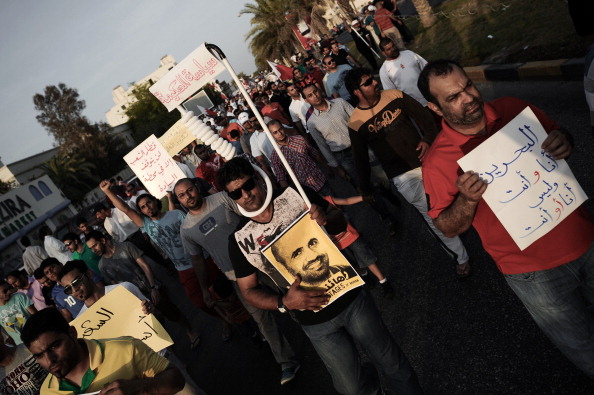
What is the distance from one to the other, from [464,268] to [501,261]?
5.90ft

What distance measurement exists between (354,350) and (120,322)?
2.21 meters

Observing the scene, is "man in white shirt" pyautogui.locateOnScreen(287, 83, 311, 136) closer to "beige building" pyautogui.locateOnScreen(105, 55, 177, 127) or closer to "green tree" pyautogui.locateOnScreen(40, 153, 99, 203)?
"green tree" pyautogui.locateOnScreen(40, 153, 99, 203)

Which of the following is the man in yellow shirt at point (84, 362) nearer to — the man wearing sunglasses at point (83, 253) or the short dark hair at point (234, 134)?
the man wearing sunglasses at point (83, 253)

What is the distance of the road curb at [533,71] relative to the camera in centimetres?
553

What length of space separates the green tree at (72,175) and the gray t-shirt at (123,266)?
3300cm

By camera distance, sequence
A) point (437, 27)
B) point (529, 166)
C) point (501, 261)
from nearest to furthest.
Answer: point (529, 166), point (501, 261), point (437, 27)

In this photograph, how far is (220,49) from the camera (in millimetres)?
2551

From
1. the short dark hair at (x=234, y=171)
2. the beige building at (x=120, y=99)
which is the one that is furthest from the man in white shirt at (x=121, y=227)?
the beige building at (x=120, y=99)

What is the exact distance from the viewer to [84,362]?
7.81 ft

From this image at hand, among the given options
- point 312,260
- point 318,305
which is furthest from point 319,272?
point 318,305

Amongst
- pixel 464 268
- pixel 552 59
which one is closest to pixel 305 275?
pixel 464 268

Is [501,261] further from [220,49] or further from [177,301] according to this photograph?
[177,301]

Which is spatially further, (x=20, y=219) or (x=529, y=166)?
(x=20, y=219)

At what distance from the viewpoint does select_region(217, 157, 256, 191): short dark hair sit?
8.38 feet
